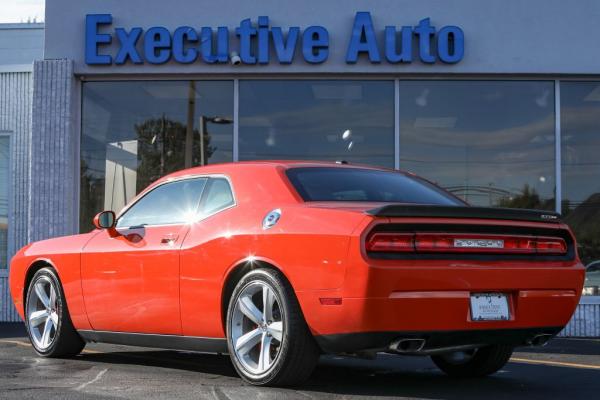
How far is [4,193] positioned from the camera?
13023 millimetres

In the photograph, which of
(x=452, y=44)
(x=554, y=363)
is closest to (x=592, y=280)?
(x=452, y=44)

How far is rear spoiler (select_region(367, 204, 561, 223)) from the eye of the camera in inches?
197

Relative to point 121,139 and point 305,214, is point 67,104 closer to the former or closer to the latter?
point 121,139

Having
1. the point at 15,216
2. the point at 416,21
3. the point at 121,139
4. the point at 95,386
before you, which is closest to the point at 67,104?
the point at 121,139

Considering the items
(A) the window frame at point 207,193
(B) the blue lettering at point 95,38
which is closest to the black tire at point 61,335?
(A) the window frame at point 207,193

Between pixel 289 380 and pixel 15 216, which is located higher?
pixel 15 216

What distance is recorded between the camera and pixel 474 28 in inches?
467

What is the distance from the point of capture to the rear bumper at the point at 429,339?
4965 mm

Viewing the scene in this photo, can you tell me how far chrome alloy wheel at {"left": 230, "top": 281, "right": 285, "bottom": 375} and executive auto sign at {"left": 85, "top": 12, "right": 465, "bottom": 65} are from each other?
6.62 m

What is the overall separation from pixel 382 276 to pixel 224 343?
1.29 m

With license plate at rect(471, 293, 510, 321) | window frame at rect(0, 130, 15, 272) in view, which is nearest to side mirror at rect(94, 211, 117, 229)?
license plate at rect(471, 293, 510, 321)

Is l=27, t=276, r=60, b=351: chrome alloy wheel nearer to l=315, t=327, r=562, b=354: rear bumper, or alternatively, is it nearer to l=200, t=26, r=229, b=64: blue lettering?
l=315, t=327, r=562, b=354: rear bumper

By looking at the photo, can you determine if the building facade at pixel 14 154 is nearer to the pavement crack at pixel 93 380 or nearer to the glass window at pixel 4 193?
the glass window at pixel 4 193

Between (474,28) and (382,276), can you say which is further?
(474,28)
